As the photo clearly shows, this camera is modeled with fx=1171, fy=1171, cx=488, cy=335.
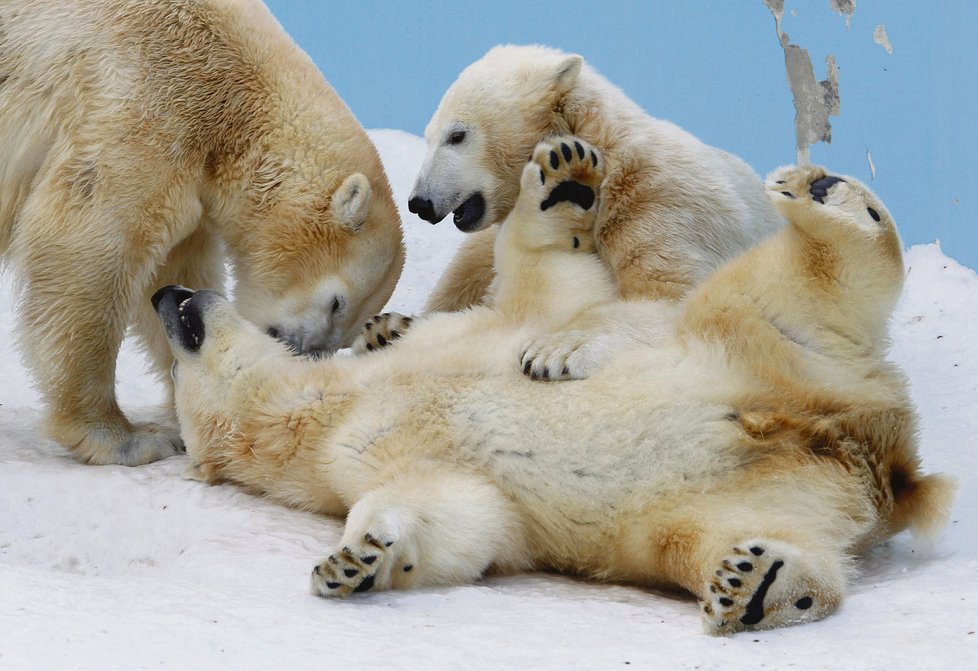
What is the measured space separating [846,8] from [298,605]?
12.7 feet

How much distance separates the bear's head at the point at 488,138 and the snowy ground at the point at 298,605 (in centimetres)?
117

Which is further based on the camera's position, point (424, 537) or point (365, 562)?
point (424, 537)

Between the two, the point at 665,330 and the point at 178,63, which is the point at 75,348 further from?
the point at 665,330

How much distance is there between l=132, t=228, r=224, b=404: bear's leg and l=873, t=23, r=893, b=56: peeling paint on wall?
115 inches

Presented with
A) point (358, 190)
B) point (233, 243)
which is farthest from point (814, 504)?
point (233, 243)

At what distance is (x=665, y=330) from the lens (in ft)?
9.84

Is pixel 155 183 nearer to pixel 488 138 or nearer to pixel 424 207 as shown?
pixel 424 207

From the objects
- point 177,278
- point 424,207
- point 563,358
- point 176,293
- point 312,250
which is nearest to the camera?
point 563,358

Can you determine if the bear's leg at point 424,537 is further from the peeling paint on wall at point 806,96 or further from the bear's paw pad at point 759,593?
the peeling paint on wall at point 806,96

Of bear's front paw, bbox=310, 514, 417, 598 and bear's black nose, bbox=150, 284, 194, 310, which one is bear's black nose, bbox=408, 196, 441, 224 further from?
bear's front paw, bbox=310, 514, 417, 598

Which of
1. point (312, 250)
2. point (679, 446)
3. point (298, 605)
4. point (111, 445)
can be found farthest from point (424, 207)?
point (298, 605)

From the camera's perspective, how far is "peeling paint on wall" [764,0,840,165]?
5.28m

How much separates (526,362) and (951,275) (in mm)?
3047

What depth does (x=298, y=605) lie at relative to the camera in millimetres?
2393
